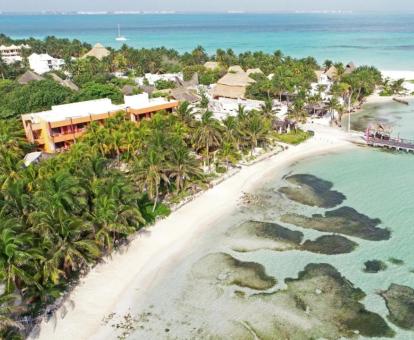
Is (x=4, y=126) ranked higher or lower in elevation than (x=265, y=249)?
higher

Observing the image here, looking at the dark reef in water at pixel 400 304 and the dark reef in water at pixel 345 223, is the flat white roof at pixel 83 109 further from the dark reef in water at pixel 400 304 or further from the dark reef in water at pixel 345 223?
the dark reef in water at pixel 400 304

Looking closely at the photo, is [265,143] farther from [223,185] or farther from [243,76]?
[243,76]

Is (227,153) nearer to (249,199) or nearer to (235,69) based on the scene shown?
(249,199)

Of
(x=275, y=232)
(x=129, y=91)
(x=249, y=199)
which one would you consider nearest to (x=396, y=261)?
(x=275, y=232)

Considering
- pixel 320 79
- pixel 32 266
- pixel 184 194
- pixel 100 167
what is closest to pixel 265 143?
pixel 184 194

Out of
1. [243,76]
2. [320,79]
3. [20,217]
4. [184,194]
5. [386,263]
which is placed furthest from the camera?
[320,79]
